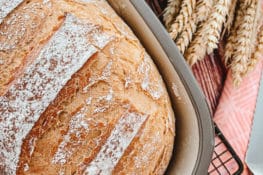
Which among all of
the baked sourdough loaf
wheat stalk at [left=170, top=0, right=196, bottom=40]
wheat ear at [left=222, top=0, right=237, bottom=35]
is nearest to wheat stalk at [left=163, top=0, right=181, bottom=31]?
wheat stalk at [left=170, top=0, right=196, bottom=40]

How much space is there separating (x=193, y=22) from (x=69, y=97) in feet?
1.69

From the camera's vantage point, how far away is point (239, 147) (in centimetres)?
176

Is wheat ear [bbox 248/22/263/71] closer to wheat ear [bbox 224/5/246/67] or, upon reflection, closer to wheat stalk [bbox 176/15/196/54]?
wheat ear [bbox 224/5/246/67]

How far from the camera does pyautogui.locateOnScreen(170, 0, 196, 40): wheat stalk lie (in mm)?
1523

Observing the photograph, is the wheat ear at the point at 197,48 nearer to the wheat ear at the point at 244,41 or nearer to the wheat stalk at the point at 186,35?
the wheat stalk at the point at 186,35

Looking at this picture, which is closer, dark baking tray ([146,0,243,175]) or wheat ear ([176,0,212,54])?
wheat ear ([176,0,212,54])

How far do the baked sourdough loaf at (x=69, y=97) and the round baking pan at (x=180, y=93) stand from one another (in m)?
0.09

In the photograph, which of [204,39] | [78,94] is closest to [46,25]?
[78,94]

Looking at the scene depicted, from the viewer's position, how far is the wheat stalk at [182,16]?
5.00ft

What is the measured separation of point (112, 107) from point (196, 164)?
28 cm

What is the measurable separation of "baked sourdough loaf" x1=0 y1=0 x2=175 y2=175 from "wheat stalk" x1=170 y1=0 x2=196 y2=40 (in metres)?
0.27

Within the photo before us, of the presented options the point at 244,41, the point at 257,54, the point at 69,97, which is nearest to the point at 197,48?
the point at 244,41

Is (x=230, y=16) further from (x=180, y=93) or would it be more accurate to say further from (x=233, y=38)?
(x=180, y=93)

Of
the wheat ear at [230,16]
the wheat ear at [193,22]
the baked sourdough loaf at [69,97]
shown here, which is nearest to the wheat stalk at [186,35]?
the wheat ear at [193,22]
